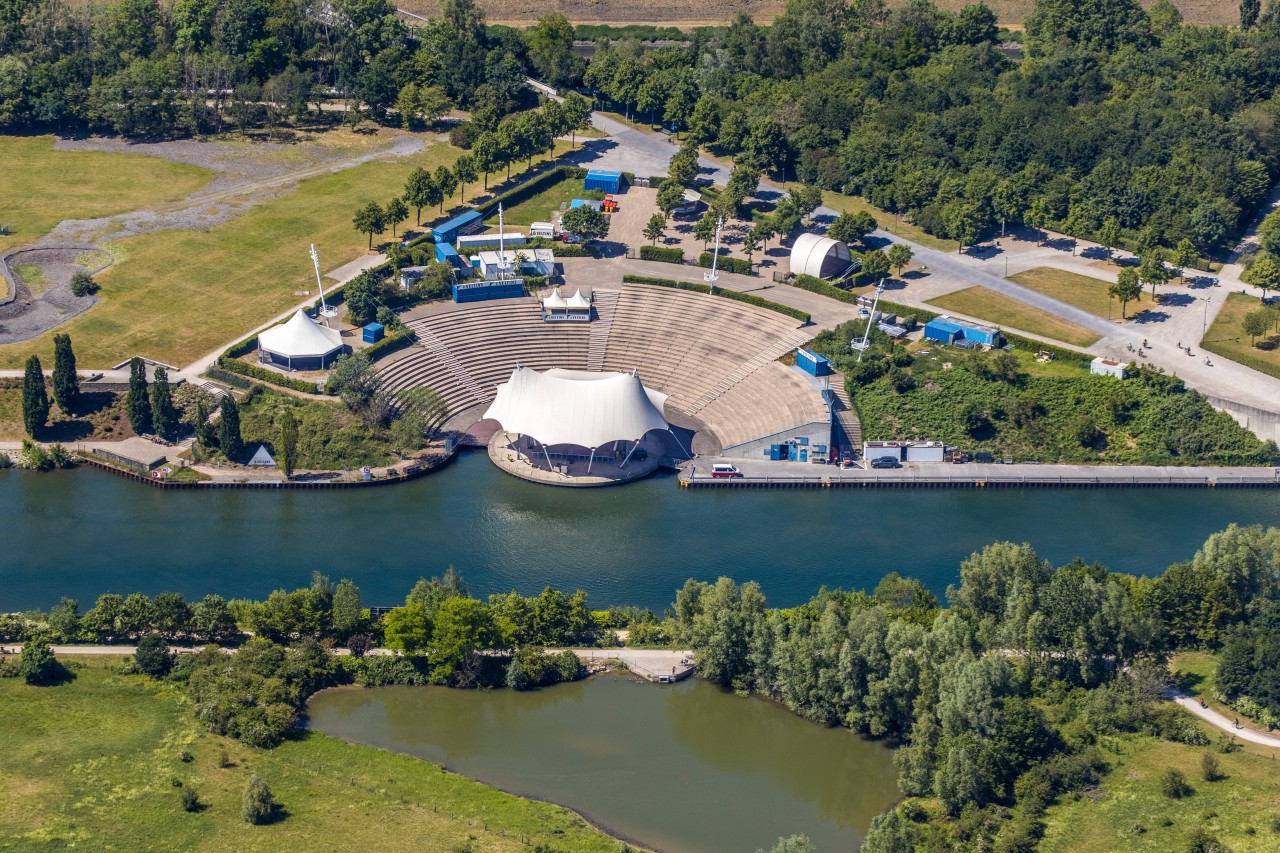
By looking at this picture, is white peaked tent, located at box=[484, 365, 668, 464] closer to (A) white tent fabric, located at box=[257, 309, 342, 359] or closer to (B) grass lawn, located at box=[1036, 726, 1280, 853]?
(A) white tent fabric, located at box=[257, 309, 342, 359]

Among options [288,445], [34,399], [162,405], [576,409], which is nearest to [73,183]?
[34,399]

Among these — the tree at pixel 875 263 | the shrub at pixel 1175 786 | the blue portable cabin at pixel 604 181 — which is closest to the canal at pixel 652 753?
the shrub at pixel 1175 786

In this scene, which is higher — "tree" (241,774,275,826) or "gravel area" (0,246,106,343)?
"gravel area" (0,246,106,343)

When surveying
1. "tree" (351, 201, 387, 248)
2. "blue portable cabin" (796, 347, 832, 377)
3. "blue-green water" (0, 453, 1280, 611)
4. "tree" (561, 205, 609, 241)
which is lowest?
"blue-green water" (0, 453, 1280, 611)

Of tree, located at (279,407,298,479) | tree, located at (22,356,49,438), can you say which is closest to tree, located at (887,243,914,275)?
tree, located at (279,407,298,479)

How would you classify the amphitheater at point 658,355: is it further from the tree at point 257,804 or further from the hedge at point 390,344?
the tree at point 257,804

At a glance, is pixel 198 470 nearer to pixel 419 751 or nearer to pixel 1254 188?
pixel 419 751

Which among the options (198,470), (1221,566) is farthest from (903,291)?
(198,470)
